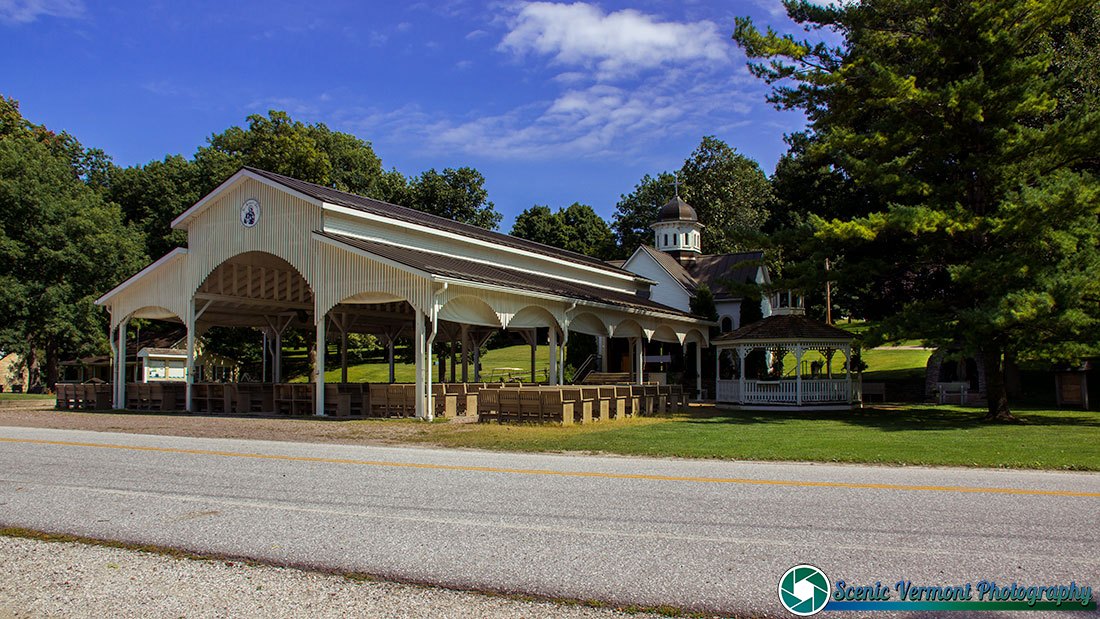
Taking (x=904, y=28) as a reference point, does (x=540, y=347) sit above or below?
below

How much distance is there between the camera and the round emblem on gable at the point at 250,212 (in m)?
24.1

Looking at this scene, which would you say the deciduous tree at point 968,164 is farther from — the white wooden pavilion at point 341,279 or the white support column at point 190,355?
the white support column at point 190,355

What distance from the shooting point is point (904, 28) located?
24.4 m

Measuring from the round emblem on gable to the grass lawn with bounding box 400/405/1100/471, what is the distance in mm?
9778

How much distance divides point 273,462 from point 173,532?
4.62 metres

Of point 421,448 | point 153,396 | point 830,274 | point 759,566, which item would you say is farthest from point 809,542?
point 153,396

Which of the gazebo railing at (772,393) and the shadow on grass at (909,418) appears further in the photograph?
the gazebo railing at (772,393)

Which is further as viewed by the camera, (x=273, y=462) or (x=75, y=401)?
(x=75, y=401)

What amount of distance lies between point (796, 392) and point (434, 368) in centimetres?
3592

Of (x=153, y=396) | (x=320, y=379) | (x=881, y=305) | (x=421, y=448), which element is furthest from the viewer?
(x=881, y=305)

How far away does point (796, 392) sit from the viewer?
27.4m

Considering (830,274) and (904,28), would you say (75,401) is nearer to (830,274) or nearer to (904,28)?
(830,274)

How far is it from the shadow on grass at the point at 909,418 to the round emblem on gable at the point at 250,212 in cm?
1423

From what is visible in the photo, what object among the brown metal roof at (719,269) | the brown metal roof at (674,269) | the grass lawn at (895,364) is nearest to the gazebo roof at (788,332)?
the grass lawn at (895,364)
